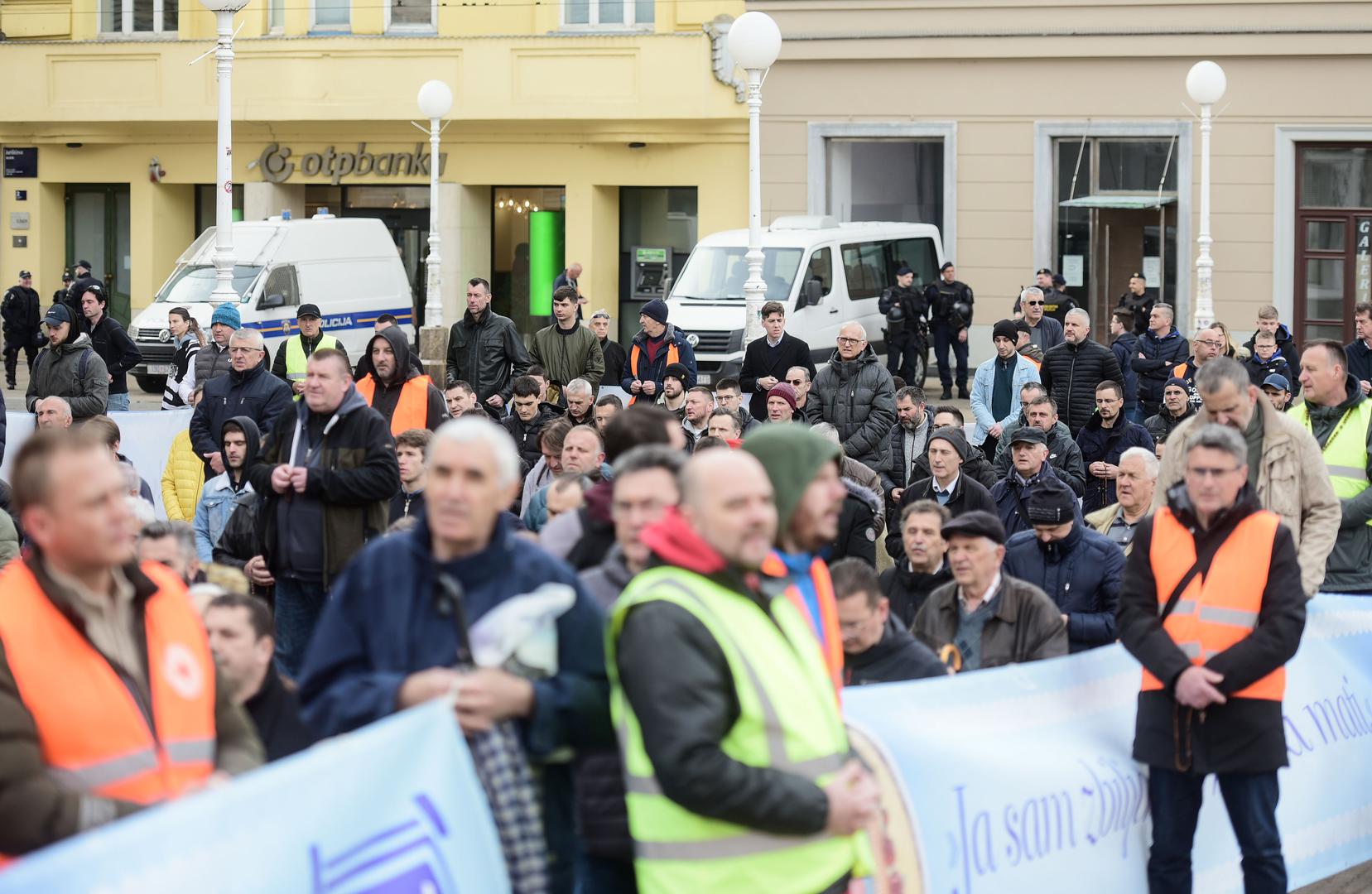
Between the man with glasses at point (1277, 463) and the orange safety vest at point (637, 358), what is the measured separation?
848 centimetres

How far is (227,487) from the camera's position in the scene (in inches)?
435

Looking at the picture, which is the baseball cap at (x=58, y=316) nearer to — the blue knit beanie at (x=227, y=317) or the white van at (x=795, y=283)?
the blue knit beanie at (x=227, y=317)

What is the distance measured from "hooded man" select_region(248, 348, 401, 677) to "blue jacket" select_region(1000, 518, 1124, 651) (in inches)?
109

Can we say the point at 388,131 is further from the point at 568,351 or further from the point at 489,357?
the point at 489,357

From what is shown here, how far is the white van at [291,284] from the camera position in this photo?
84.0 ft

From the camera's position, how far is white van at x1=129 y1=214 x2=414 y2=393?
25.6 m

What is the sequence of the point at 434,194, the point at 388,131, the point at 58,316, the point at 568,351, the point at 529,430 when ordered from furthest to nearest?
1. the point at 388,131
2. the point at 434,194
3. the point at 568,351
4. the point at 58,316
5. the point at 529,430

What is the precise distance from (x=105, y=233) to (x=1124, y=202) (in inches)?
652

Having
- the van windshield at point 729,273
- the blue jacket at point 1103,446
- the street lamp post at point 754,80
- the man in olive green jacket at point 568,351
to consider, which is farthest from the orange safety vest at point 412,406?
the van windshield at point 729,273

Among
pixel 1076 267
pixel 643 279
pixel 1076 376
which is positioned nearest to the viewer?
pixel 1076 376

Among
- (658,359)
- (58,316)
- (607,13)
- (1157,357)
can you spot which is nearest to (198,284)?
(607,13)

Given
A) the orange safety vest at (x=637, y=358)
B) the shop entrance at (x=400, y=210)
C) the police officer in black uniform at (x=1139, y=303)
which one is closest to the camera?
the orange safety vest at (x=637, y=358)

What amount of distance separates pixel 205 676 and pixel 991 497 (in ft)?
22.8

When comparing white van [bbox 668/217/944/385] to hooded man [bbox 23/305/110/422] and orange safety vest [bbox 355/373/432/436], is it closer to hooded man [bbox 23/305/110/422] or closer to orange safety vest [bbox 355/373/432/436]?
hooded man [bbox 23/305/110/422]
